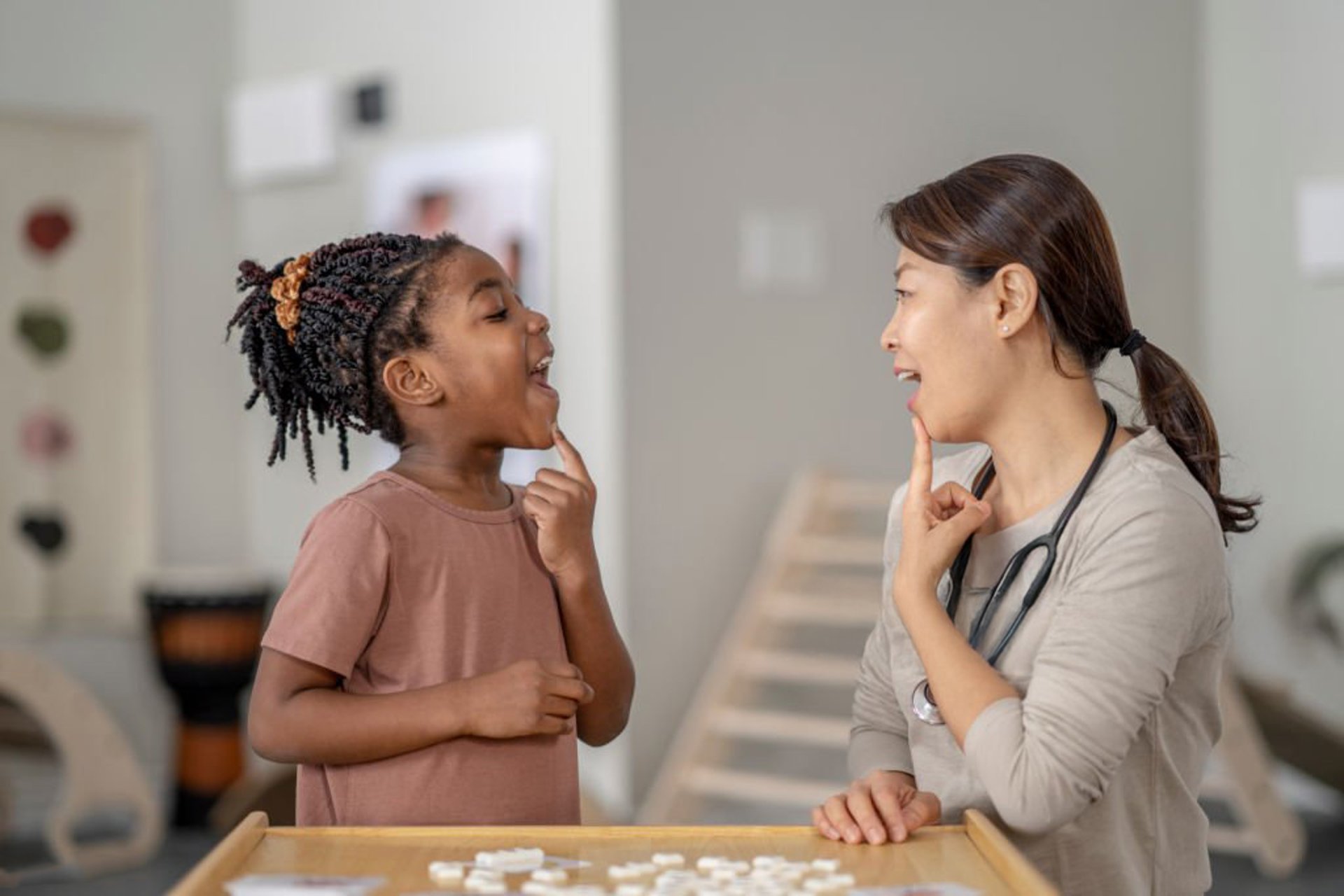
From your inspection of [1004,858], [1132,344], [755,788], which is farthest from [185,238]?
[1004,858]

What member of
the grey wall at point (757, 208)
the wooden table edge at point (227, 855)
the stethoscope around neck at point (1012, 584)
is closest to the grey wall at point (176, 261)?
the grey wall at point (757, 208)

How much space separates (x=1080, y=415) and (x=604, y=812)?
3317 mm

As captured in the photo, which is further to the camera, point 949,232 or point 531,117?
point 531,117

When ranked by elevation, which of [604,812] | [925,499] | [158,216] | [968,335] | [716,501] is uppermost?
[158,216]

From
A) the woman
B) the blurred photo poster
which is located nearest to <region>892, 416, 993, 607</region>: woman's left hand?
the woman

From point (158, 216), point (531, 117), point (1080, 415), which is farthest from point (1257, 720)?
point (158, 216)

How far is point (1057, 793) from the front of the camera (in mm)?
1675

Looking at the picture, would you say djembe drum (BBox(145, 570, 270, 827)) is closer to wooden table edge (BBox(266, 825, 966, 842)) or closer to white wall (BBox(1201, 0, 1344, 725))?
white wall (BBox(1201, 0, 1344, 725))

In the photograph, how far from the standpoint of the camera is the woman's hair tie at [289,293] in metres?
2.09

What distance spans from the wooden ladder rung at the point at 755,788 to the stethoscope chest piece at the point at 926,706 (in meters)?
2.77

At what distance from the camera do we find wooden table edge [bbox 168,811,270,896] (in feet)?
→ 4.85

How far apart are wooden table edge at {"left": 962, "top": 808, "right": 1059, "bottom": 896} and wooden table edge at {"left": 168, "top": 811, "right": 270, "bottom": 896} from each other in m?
0.67

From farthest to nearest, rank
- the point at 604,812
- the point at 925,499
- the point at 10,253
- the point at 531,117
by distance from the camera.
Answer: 1. the point at 10,253
2. the point at 531,117
3. the point at 604,812
4. the point at 925,499

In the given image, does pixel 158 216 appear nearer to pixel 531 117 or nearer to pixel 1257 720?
pixel 531 117
